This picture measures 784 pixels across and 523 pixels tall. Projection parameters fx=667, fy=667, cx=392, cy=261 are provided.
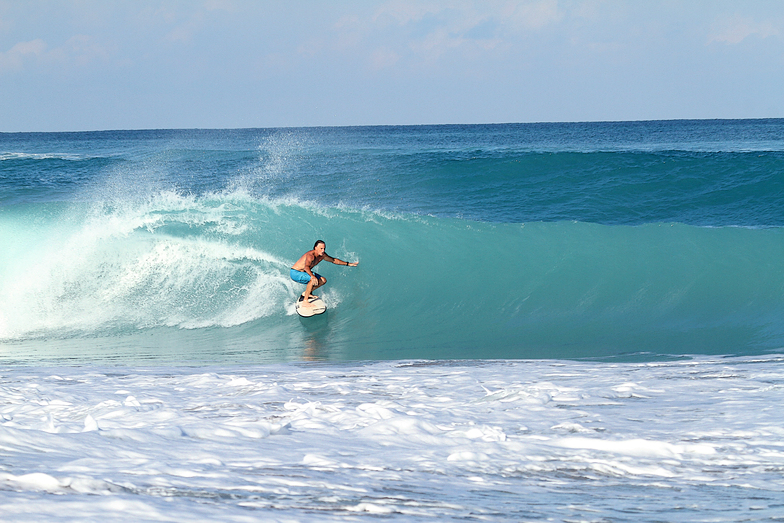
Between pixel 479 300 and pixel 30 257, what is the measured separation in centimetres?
719

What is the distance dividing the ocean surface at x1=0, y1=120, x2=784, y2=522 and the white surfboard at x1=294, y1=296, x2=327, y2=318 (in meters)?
0.10

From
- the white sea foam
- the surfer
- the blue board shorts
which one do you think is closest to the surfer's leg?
the surfer

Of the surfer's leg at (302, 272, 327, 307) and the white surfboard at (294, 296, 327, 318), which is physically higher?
the surfer's leg at (302, 272, 327, 307)

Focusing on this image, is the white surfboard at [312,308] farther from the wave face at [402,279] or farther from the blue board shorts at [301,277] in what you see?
the blue board shorts at [301,277]

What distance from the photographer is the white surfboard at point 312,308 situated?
9.04 metres

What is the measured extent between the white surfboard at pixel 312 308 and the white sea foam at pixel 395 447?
3616 mm

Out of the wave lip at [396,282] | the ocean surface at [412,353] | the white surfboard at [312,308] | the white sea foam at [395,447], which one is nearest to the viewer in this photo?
the white sea foam at [395,447]

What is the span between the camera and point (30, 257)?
10.7m

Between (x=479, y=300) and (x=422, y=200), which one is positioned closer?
(x=479, y=300)

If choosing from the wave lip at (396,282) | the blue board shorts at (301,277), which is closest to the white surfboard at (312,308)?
the wave lip at (396,282)

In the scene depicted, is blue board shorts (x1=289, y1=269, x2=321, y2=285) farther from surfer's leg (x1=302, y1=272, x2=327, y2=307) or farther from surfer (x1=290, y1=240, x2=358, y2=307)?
surfer's leg (x1=302, y1=272, x2=327, y2=307)

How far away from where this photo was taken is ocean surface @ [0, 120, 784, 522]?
2.58 m

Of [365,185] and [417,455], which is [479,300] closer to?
[417,455]

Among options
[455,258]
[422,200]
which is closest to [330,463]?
[455,258]
